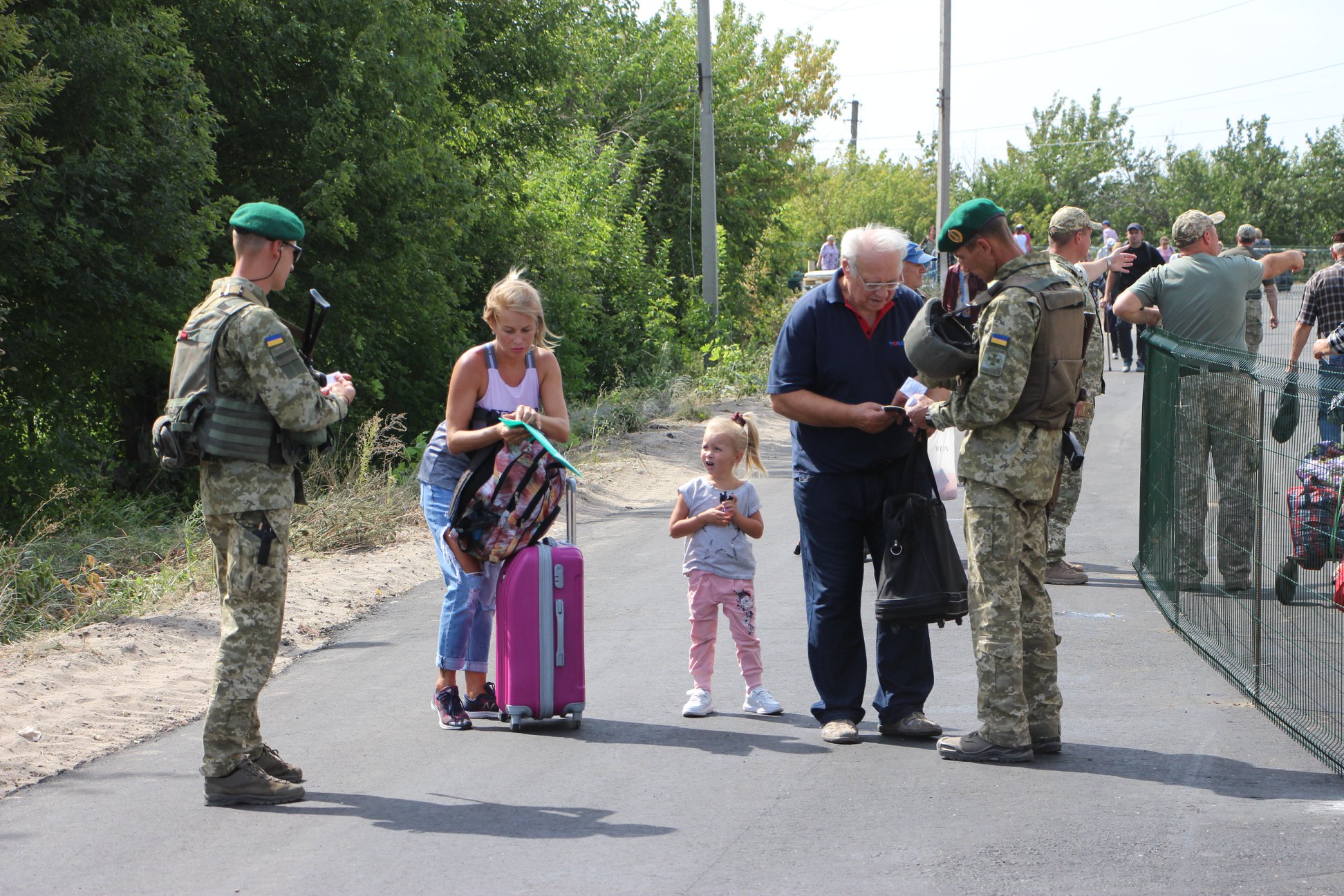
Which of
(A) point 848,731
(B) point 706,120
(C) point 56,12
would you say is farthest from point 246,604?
(B) point 706,120

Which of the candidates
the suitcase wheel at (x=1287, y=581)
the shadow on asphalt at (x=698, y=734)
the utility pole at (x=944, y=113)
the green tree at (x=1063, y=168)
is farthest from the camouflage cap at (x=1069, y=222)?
the green tree at (x=1063, y=168)

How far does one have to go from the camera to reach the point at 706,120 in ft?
81.0

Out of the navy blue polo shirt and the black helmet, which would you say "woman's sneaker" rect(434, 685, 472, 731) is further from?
the black helmet

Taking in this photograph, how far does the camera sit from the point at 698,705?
609 cm

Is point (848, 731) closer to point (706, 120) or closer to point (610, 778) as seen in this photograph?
point (610, 778)

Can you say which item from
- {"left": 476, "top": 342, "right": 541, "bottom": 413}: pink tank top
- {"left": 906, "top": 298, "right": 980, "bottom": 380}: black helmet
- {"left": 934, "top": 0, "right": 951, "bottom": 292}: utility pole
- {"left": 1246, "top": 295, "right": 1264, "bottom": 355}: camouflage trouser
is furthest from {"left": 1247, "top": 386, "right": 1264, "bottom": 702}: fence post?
{"left": 934, "top": 0, "right": 951, "bottom": 292}: utility pole

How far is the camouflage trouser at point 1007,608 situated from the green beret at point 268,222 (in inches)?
108

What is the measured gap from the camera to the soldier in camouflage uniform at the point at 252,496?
15.8ft

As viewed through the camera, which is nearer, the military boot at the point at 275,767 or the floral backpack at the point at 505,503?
the military boot at the point at 275,767

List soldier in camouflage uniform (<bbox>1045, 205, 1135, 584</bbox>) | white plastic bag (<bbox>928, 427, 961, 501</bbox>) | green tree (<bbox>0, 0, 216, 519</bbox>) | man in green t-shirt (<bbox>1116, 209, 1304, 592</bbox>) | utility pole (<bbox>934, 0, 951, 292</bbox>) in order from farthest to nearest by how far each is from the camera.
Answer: utility pole (<bbox>934, 0, 951, 292</bbox>), green tree (<bbox>0, 0, 216, 519</bbox>), soldier in camouflage uniform (<bbox>1045, 205, 1135, 584</bbox>), man in green t-shirt (<bbox>1116, 209, 1304, 592</bbox>), white plastic bag (<bbox>928, 427, 961, 501</bbox>)

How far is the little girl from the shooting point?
6.12m

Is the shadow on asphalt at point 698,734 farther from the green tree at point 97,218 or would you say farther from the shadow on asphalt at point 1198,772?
the green tree at point 97,218

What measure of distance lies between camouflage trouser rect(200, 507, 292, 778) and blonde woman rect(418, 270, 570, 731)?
41.7 inches

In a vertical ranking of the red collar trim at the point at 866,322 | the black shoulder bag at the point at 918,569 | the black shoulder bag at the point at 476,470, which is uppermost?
the red collar trim at the point at 866,322
